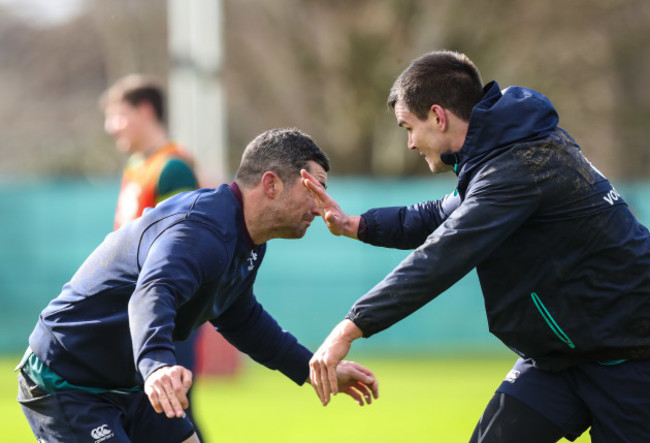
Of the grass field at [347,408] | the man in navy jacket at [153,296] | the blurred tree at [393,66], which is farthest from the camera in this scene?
the blurred tree at [393,66]

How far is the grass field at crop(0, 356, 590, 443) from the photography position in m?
8.77

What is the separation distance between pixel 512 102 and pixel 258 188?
3.94ft

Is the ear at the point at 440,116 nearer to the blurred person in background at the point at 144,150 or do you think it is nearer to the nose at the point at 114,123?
the blurred person in background at the point at 144,150

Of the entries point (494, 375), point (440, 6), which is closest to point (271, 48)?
point (440, 6)

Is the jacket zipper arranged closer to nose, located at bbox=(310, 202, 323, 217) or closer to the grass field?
nose, located at bbox=(310, 202, 323, 217)

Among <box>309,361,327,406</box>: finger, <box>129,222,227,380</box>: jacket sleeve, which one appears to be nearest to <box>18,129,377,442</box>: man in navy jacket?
<box>129,222,227,380</box>: jacket sleeve

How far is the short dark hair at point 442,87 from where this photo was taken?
4297 millimetres

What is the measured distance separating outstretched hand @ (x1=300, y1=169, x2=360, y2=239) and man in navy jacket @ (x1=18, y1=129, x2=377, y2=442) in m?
0.05

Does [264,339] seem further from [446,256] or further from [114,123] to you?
[114,123]

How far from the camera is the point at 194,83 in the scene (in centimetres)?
1388

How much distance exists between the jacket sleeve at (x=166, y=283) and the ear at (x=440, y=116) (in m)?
1.13

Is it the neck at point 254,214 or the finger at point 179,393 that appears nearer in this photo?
the finger at point 179,393

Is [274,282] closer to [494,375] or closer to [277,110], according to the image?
[494,375]

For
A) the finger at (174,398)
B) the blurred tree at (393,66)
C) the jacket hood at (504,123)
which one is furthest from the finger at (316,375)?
the blurred tree at (393,66)
